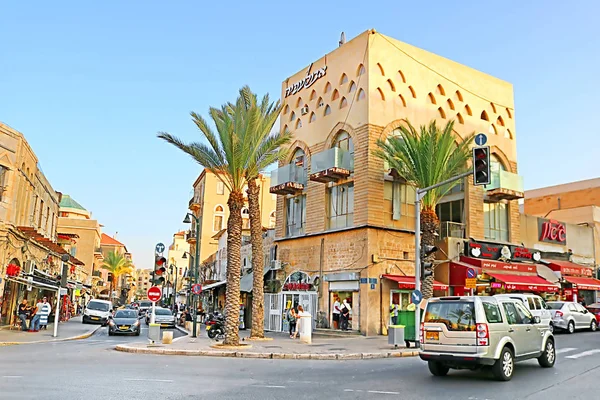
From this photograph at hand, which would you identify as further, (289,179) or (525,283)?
(289,179)

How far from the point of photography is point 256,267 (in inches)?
1000

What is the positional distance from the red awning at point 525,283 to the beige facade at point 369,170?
9.61ft

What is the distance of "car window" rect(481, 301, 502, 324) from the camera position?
463 inches

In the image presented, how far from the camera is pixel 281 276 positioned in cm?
3306

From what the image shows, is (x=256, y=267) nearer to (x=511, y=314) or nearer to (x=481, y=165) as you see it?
(x=481, y=165)

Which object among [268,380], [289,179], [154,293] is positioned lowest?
[268,380]

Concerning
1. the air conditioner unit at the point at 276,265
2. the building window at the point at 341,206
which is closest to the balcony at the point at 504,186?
the building window at the point at 341,206


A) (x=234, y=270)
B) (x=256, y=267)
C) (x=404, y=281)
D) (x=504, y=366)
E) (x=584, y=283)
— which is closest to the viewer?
(x=504, y=366)

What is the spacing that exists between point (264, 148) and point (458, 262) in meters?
13.0

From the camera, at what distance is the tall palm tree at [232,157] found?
70.0ft

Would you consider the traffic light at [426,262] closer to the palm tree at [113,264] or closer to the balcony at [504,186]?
the balcony at [504,186]

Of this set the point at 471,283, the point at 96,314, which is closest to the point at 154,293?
the point at 471,283

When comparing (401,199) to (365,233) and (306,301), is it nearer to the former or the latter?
(365,233)

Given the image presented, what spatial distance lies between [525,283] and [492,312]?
1899 cm
